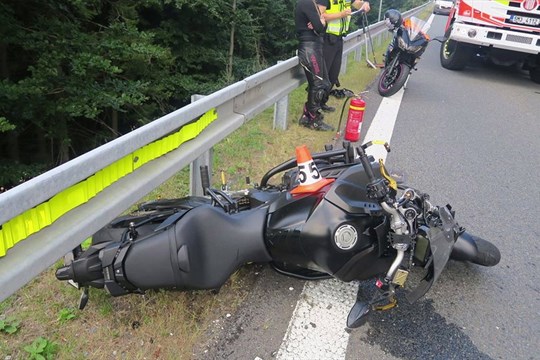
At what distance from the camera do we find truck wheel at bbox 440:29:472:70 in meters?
10.7

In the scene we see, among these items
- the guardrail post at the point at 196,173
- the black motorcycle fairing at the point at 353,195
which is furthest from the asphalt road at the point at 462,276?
the guardrail post at the point at 196,173

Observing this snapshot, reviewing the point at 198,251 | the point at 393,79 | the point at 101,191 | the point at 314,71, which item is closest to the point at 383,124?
the point at 314,71

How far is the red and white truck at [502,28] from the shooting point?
9.22 metres

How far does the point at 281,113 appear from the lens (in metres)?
5.77

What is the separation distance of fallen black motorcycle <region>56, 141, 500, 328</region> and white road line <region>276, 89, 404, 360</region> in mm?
216

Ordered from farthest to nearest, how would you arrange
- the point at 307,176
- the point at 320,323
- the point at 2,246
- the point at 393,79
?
the point at 393,79 → the point at 320,323 → the point at 307,176 → the point at 2,246

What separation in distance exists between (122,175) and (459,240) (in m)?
2.10

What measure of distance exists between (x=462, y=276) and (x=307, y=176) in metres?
1.40

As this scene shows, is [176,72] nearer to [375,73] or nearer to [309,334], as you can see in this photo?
[375,73]

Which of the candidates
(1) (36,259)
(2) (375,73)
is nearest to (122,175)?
(1) (36,259)

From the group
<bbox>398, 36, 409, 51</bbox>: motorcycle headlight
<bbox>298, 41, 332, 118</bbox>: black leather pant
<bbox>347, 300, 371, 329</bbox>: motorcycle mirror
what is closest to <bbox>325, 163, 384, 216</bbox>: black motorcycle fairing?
<bbox>347, 300, 371, 329</bbox>: motorcycle mirror

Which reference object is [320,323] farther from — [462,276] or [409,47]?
[409,47]

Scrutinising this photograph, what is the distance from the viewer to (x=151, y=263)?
2.28m

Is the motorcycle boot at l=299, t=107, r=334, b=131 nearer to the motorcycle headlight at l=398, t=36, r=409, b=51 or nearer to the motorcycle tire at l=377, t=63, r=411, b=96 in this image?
the motorcycle tire at l=377, t=63, r=411, b=96
